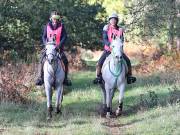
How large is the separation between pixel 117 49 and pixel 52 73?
81.4 inches

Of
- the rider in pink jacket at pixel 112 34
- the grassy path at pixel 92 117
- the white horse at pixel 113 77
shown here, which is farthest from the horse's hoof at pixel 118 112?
the rider in pink jacket at pixel 112 34

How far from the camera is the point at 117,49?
1416cm

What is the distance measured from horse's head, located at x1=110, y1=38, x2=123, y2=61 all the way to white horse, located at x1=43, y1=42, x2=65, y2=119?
1643 millimetres

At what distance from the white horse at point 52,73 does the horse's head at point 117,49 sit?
164cm

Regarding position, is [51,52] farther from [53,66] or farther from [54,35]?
[54,35]

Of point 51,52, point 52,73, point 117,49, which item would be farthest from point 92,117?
point 51,52

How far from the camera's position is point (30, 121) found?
43.9 feet

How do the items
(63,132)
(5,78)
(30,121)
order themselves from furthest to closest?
(5,78)
(30,121)
(63,132)

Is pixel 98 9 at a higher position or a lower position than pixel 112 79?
higher

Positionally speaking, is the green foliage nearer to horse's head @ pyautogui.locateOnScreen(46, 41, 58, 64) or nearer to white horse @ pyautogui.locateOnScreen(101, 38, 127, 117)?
white horse @ pyautogui.locateOnScreen(101, 38, 127, 117)

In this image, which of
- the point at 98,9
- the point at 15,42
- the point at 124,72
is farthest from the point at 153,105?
the point at 98,9

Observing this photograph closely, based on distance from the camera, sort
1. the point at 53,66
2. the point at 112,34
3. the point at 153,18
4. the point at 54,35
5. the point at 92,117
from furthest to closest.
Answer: the point at 153,18, the point at 54,35, the point at 112,34, the point at 53,66, the point at 92,117

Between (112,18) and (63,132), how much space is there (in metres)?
4.56

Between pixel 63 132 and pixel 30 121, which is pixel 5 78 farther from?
pixel 63 132
